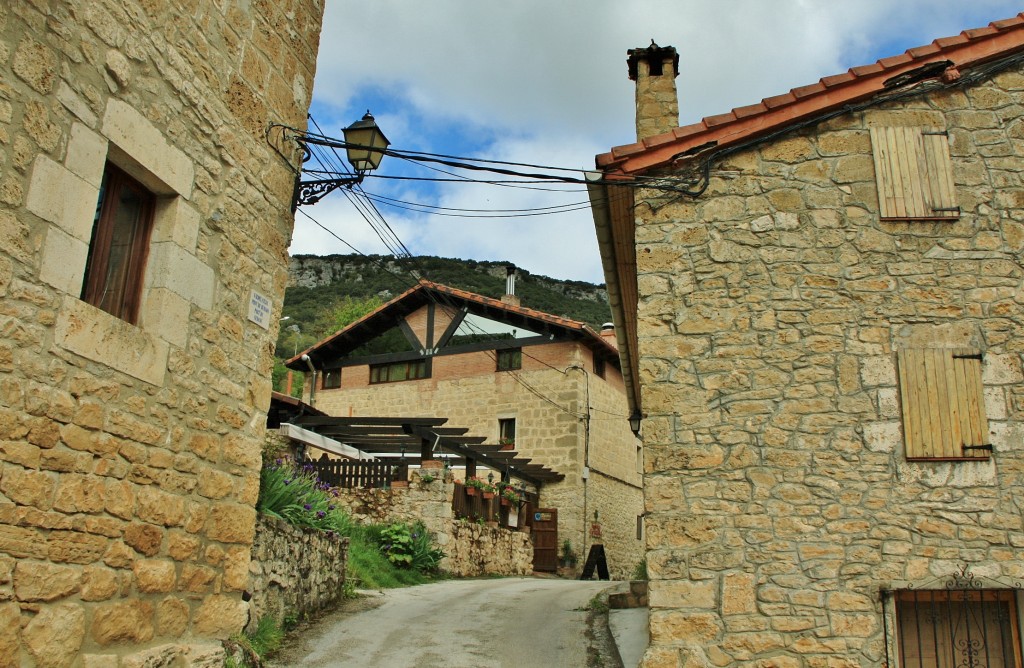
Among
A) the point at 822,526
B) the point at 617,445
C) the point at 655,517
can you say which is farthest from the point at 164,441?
the point at 617,445

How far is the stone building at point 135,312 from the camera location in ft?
13.4

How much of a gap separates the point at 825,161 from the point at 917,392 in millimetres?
2192

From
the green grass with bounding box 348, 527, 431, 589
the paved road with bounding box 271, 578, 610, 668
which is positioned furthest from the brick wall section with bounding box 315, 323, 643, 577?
the paved road with bounding box 271, 578, 610, 668

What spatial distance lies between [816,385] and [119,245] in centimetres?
533

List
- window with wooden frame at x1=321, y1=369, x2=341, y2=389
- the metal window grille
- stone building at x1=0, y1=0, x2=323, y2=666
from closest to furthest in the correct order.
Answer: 1. stone building at x1=0, y1=0, x2=323, y2=666
2. the metal window grille
3. window with wooden frame at x1=321, y1=369, x2=341, y2=389

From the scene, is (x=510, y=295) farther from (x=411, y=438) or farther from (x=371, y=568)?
(x=371, y=568)

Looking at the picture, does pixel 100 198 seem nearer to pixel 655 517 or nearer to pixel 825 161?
pixel 655 517

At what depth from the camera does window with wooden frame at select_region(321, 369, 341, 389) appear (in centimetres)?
2508

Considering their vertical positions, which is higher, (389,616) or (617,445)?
(617,445)

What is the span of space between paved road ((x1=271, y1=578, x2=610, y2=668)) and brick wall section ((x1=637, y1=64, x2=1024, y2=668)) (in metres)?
2.21

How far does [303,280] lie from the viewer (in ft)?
258

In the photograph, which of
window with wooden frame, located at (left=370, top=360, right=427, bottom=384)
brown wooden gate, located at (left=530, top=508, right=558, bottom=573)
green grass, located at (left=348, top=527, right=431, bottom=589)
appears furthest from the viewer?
window with wooden frame, located at (left=370, top=360, right=427, bottom=384)

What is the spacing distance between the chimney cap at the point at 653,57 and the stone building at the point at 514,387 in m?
9.97

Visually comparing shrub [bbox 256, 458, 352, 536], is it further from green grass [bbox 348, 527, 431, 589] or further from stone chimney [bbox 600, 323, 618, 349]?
stone chimney [bbox 600, 323, 618, 349]
